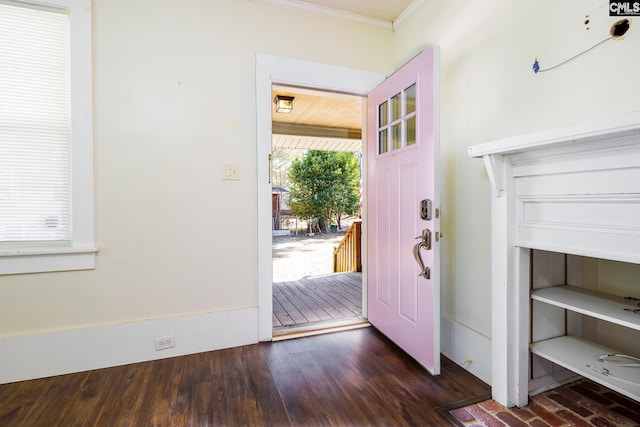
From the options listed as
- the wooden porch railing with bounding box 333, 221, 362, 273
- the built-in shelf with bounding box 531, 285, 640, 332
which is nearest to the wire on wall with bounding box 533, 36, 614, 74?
the built-in shelf with bounding box 531, 285, 640, 332

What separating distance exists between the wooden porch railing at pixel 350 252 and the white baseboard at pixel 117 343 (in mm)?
2909

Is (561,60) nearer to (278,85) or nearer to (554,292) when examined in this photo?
(554,292)

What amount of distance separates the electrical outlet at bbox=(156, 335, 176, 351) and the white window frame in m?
0.69

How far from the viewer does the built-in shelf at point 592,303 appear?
117cm

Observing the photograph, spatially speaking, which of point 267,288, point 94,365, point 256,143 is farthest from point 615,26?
point 94,365

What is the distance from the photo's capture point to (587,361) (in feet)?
4.51

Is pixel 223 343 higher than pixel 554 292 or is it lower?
lower

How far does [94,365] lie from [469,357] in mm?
2424

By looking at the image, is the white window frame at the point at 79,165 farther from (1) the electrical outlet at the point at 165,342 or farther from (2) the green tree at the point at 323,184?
(2) the green tree at the point at 323,184

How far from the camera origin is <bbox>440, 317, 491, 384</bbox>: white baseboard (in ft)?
6.06

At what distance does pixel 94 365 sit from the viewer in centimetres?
201

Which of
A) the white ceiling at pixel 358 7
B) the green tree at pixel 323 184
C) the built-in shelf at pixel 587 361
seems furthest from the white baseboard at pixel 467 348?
the green tree at pixel 323 184

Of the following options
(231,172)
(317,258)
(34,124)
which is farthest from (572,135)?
(317,258)

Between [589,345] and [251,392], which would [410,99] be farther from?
[251,392]
